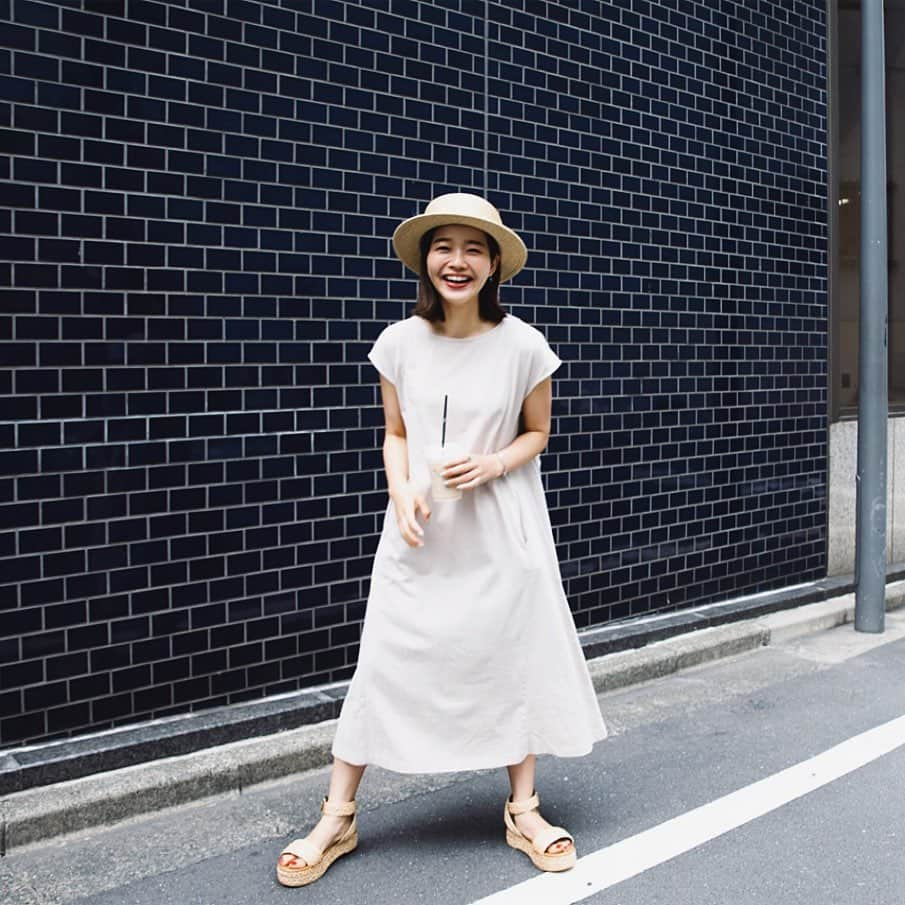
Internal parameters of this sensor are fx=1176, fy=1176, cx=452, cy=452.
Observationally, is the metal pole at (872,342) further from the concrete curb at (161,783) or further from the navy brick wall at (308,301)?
the concrete curb at (161,783)

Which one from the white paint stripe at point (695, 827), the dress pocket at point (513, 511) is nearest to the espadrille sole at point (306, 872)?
the white paint stripe at point (695, 827)

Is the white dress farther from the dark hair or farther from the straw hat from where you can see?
the straw hat

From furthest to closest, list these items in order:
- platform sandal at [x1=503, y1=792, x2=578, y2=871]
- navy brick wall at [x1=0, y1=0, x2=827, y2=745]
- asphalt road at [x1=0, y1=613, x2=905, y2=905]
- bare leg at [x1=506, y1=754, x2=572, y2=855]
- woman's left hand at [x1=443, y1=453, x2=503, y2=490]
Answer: navy brick wall at [x1=0, y1=0, x2=827, y2=745]
bare leg at [x1=506, y1=754, x2=572, y2=855]
platform sandal at [x1=503, y1=792, x2=578, y2=871]
asphalt road at [x1=0, y1=613, x2=905, y2=905]
woman's left hand at [x1=443, y1=453, x2=503, y2=490]

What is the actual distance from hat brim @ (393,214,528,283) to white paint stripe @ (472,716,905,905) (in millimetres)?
1884

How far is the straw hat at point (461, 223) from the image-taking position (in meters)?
3.53

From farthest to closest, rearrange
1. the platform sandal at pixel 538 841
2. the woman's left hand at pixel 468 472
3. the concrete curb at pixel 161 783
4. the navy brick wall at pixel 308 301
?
1. the navy brick wall at pixel 308 301
2. the concrete curb at pixel 161 783
3. the platform sandal at pixel 538 841
4. the woman's left hand at pixel 468 472

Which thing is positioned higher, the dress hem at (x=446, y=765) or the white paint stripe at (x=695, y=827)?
the dress hem at (x=446, y=765)

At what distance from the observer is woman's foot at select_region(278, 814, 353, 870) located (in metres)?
3.57

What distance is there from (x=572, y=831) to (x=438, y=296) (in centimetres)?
185

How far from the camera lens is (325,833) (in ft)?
12.0

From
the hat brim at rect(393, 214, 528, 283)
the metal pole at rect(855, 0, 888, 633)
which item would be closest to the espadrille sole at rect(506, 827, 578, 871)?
the hat brim at rect(393, 214, 528, 283)

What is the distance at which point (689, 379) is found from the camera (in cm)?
708

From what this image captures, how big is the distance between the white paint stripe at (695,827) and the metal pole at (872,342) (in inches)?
83.6

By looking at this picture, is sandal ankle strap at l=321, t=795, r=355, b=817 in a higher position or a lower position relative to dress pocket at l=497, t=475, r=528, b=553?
lower
